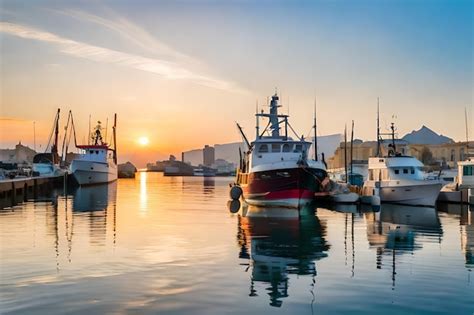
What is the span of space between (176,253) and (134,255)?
5.14ft

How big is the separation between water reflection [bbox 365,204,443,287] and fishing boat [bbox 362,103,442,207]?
123cm

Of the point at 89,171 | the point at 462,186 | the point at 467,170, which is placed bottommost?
the point at 462,186

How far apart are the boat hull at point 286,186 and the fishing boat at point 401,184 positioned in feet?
24.0

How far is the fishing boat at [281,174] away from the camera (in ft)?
124

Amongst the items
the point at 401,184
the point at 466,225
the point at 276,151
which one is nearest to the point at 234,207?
the point at 276,151

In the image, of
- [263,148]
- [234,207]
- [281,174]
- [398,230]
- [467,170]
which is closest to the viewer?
[398,230]

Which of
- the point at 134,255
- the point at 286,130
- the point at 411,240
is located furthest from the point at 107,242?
the point at 286,130

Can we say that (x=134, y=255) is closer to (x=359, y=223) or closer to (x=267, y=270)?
(x=267, y=270)

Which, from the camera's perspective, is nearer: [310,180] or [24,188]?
[310,180]

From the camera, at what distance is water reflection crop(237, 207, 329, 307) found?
14836 mm

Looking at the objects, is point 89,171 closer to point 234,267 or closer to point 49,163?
point 49,163

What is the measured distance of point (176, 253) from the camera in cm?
1934

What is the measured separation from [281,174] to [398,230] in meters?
12.2

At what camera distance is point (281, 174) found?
125ft
